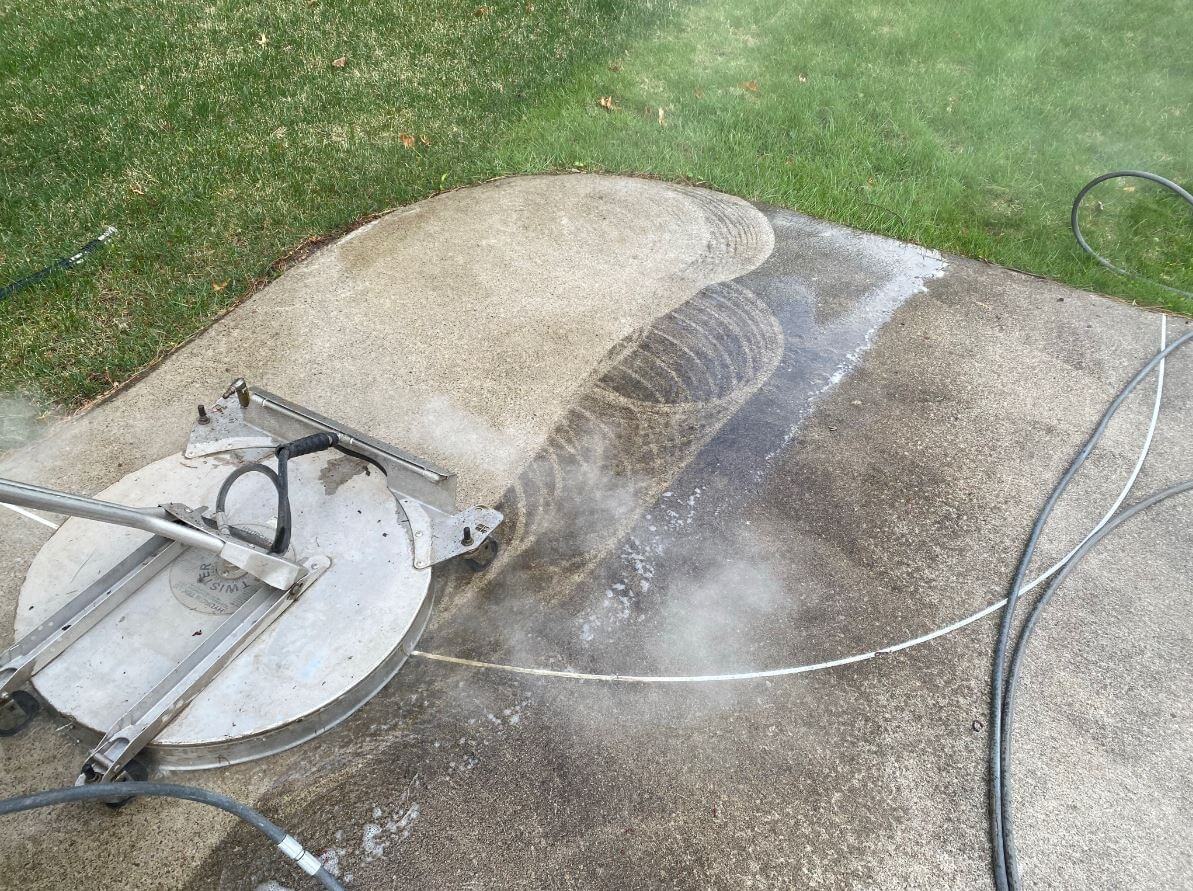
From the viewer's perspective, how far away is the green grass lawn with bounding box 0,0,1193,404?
423 cm

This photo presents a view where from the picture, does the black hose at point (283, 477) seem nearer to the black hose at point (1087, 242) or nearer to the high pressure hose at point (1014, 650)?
the high pressure hose at point (1014, 650)

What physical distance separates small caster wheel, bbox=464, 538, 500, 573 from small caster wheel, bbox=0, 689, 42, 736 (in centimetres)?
129

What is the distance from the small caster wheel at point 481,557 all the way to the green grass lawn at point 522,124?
1.93 m

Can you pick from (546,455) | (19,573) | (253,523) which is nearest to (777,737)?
(546,455)

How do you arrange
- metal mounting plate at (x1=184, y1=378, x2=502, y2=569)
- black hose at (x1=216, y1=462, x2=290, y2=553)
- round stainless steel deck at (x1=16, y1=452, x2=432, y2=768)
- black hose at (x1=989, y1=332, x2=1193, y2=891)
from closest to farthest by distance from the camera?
black hose at (x1=989, y1=332, x2=1193, y2=891), round stainless steel deck at (x1=16, y1=452, x2=432, y2=768), black hose at (x1=216, y1=462, x2=290, y2=553), metal mounting plate at (x1=184, y1=378, x2=502, y2=569)

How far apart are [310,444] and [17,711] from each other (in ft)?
3.57

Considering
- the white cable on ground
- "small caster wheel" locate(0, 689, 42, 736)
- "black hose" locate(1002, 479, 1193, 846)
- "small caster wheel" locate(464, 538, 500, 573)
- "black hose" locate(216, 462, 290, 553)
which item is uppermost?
"black hose" locate(216, 462, 290, 553)

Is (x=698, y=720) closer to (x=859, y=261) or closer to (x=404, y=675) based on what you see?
(x=404, y=675)

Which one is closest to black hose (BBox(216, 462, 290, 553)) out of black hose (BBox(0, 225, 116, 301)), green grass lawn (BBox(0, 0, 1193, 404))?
green grass lawn (BBox(0, 0, 1193, 404))

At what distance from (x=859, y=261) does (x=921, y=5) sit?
4.05 metres

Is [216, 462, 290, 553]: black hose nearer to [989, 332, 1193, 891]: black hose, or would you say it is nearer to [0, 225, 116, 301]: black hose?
[989, 332, 1193, 891]: black hose

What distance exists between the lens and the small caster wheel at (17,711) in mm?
2264

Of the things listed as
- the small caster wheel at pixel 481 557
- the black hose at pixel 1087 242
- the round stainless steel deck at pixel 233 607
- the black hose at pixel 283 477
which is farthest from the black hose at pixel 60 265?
the black hose at pixel 1087 242

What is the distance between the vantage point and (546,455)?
3.24 meters
